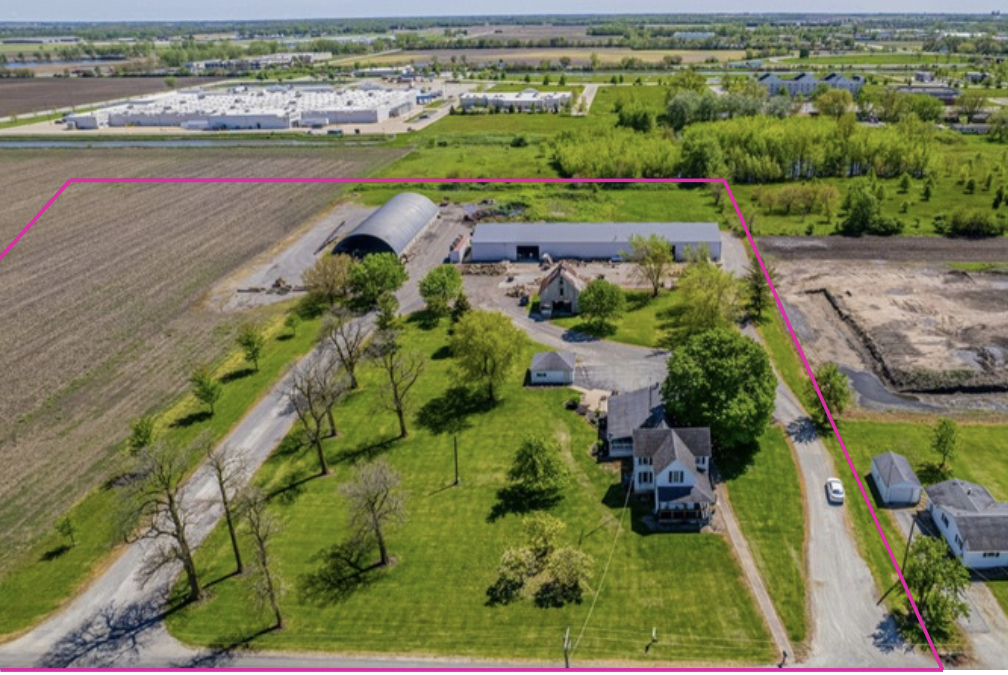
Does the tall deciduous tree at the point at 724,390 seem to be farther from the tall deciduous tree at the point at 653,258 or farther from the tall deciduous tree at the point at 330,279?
the tall deciduous tree at the point at 330,279

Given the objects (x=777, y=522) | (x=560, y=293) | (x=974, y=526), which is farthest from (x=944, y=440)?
(x=560, y=293)

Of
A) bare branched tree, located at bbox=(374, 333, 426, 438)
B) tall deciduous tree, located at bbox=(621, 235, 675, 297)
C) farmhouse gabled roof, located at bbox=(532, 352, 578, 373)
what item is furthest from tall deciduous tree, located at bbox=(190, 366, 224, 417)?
tall deciduous tree, located at bbox=(621, 235, 675, 297)

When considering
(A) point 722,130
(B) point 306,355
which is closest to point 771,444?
(B) point 306,355

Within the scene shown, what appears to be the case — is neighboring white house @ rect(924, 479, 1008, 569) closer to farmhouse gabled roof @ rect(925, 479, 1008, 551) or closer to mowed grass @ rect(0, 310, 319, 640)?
farmhouse gabled roof @ rect(925, 479, 1008, 551)

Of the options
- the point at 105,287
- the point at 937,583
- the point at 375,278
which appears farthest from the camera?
the point at 105,287

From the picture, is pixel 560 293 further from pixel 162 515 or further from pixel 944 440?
pixel 162 515

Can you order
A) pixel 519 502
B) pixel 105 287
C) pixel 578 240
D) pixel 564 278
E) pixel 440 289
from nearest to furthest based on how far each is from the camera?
pixel 519 502 < pixel 440 289 < pixel 564 278 < pixel 105 287 < pixel 578 240

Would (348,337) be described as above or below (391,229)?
below

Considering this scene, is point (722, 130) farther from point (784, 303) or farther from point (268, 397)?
point (268, 397)
